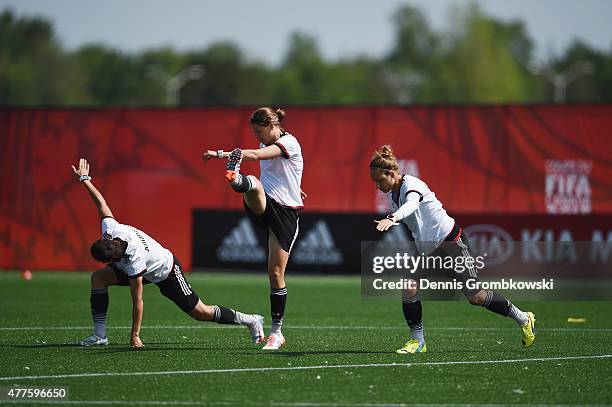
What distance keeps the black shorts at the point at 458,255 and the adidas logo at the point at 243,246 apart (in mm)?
15225

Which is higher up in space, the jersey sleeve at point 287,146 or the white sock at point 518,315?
the jersey sleeve at point 287,146

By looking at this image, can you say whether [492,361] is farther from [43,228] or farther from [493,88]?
[493,88]

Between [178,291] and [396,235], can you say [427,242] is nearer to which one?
[178,291]

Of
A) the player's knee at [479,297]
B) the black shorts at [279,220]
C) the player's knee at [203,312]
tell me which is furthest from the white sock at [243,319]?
the player's knee at [479,297]

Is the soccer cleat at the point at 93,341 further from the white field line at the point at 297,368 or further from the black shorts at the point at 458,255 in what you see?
the black shorts at the point at 458,255

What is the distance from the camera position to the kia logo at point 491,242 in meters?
23.5

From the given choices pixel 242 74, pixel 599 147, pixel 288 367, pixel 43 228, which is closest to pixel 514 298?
pixel 599 147

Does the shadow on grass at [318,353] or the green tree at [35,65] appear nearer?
the shadow on grass at [318,353]

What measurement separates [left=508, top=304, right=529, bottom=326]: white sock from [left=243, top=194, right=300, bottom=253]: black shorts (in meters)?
2.39

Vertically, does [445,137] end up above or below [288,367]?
above

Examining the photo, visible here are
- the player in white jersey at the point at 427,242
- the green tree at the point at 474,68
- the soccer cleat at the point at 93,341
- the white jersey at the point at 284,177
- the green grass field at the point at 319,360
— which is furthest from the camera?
the green tree at the point at 474,68

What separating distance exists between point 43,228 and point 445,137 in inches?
439

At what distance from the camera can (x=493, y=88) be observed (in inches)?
3994

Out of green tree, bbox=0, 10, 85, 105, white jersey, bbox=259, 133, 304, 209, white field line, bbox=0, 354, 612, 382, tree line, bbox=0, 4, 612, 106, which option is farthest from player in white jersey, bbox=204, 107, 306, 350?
green tree, bbox=0, 10, 85, 105
